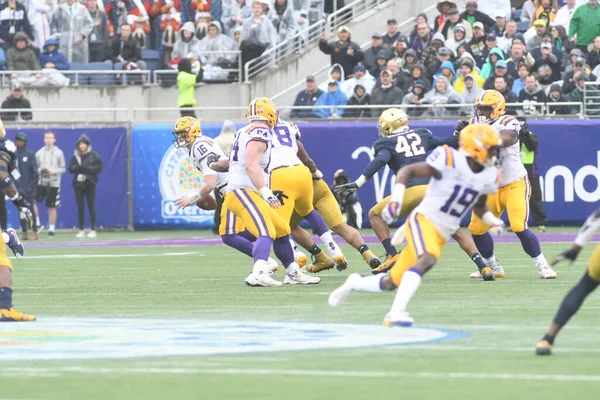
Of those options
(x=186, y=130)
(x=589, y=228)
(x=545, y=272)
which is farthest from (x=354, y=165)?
(x=589, y=228)

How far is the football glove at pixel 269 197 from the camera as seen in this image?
41.4 ft

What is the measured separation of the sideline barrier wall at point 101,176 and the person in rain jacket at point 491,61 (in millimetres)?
6612

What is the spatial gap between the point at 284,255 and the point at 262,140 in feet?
4.09

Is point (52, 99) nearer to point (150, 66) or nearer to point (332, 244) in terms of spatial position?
point (150, 66)

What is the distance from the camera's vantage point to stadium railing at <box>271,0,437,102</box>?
1072 inches

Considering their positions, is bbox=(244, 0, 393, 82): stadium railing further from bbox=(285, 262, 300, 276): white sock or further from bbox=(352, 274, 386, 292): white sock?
Answer: bbox=(352, 274, 386, 292): white sock

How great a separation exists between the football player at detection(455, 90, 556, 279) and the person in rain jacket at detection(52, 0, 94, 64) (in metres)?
15.8

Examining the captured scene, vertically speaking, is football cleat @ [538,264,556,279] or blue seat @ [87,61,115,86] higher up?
blue seat @ [87,61,115,86]

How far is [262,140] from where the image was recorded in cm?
1302

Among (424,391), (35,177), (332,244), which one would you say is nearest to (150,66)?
(35,177)

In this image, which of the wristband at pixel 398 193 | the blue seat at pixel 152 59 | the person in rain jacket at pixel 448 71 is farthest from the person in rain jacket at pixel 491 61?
the wristband at pixel 398 193

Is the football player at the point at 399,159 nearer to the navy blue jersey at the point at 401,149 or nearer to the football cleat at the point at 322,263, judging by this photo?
the navy blue jersey at the point at 401,149

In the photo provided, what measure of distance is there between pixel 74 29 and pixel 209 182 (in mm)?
15409

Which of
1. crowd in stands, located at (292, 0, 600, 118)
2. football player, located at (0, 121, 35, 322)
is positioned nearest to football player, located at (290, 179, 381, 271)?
football player, located at (0, 121, 35, 322)
